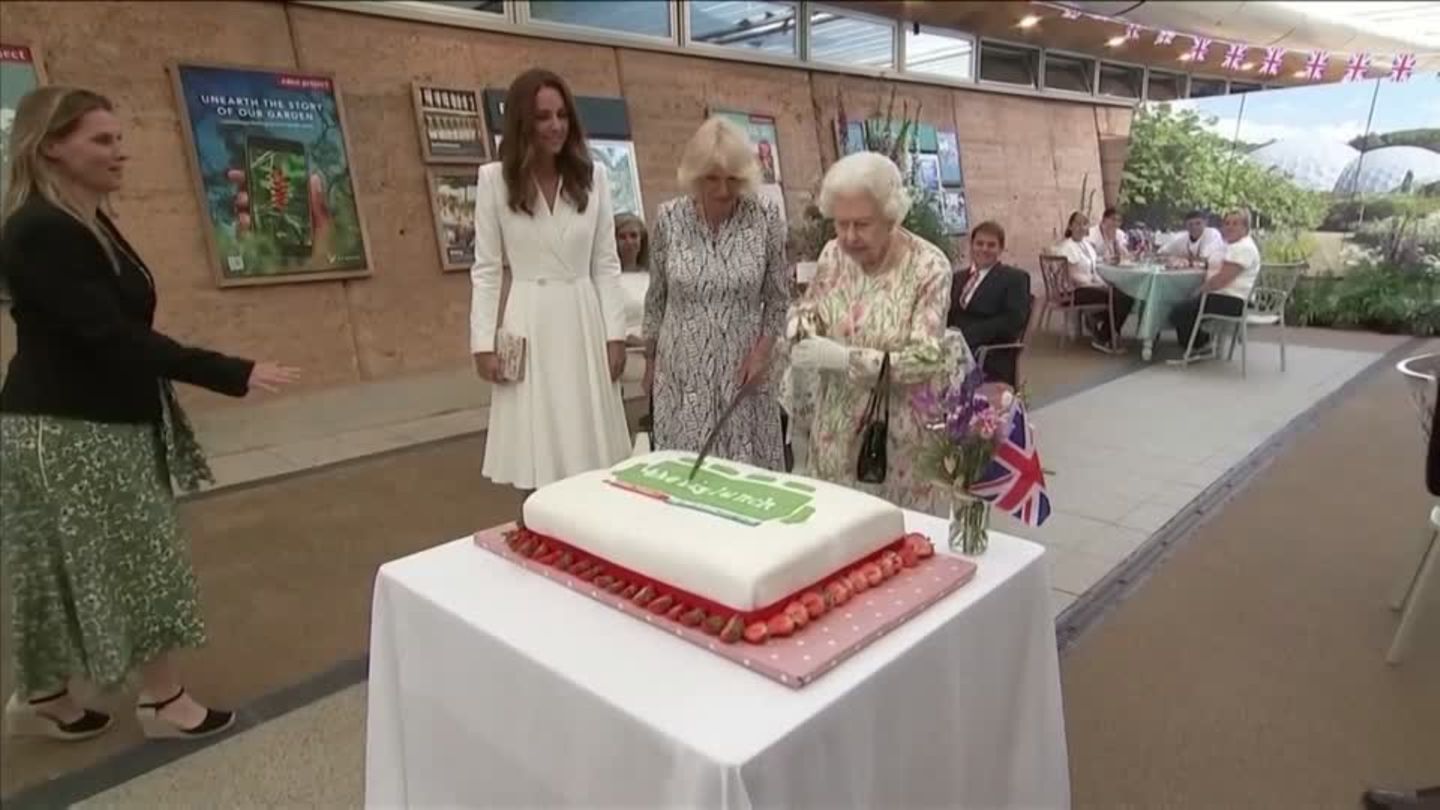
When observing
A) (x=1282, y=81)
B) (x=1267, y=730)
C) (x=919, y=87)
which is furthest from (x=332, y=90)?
(x=1267, y=730)

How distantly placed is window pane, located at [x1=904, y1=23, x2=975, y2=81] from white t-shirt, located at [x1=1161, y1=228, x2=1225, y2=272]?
761 mm

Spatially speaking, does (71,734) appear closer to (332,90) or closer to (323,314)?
(323,314)

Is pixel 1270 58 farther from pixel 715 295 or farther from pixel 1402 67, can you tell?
pixel 715 295

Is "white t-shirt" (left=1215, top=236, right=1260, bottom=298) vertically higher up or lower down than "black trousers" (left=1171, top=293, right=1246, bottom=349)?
higher up

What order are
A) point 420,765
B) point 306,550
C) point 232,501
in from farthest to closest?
point 232,501 → point 306,550 → point 420,765

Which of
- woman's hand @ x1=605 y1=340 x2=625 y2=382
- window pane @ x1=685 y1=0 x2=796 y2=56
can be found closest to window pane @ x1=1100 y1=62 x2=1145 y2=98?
woman's hand @ x1=605 y1=340 x2=625 y2=382

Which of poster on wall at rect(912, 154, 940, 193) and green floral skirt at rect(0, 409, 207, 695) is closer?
green floral skirt at rect(0, 409, 207, 695)

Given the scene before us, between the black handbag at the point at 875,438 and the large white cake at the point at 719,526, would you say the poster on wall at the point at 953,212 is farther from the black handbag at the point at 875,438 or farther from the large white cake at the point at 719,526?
the large white cake at the point at 719,526

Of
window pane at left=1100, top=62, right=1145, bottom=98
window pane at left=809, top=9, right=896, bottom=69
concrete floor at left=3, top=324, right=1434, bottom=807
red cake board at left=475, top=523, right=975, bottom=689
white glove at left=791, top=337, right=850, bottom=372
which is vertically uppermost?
window pane at left=809, top=9, right=896, bottom=69

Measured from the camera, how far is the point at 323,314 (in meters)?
4.07

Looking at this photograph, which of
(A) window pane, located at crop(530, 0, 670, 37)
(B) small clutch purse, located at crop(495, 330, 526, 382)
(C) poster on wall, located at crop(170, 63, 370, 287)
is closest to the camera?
(B) small clutch purse, located at crop(495, 330, 526, 382)

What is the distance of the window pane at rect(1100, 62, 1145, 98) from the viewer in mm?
1368

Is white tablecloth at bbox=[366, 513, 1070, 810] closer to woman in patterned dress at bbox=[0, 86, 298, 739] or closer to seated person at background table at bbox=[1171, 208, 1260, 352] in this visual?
woman in patterned dress at bbox=[0, 86, 298, 739]

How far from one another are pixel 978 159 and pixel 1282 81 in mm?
2255
